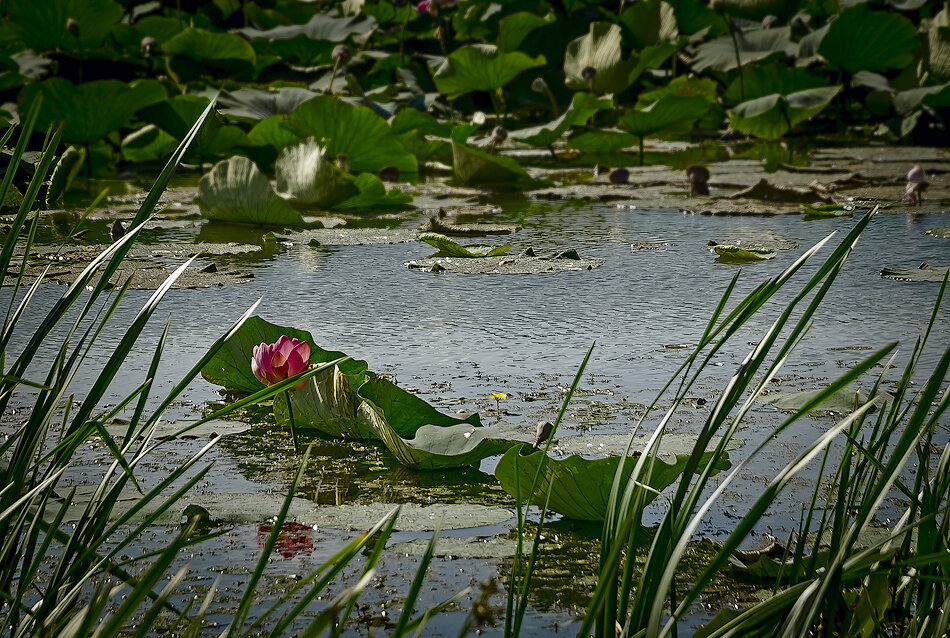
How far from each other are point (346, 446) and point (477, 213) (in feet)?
6.23

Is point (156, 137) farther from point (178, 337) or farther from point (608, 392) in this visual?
point (608, 392)

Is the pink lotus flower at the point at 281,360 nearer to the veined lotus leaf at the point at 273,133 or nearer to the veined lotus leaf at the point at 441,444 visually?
the veined lotus leaf at the point at 441,444

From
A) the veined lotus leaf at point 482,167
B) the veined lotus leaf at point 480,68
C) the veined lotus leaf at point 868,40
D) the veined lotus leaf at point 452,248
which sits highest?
the veined lotus leaf at point 868,40

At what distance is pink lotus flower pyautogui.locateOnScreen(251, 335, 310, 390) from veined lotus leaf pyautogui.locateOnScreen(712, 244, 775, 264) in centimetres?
126

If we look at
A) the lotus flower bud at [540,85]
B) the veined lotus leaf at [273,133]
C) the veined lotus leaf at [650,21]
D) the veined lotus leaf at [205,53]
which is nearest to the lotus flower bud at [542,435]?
the veined lotus leaf at [273,133]

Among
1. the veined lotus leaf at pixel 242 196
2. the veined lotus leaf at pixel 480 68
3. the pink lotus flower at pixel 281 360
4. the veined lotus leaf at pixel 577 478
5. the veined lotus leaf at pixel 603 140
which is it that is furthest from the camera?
the veined lotus leaf at pixel 480 68

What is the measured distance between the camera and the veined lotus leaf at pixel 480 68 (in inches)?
179

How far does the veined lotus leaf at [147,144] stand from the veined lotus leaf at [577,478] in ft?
10.9

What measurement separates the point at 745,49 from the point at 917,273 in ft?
11.0

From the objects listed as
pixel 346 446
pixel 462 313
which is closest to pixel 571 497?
pixel 346 446

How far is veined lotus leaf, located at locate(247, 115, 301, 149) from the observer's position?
3.62 metres

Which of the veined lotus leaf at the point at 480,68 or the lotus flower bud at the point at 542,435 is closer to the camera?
the lotus flower bud at the point at 542,435

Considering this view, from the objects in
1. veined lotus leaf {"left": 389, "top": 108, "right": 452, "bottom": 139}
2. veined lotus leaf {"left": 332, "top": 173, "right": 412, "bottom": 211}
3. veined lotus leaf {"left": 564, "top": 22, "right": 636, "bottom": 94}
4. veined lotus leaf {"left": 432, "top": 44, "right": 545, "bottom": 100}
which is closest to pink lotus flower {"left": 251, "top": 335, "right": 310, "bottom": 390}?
veined lotus leaf {"left": 332, "top": 173, "right": 412, "bottom": 211}

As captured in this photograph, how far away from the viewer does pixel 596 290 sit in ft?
6.73
